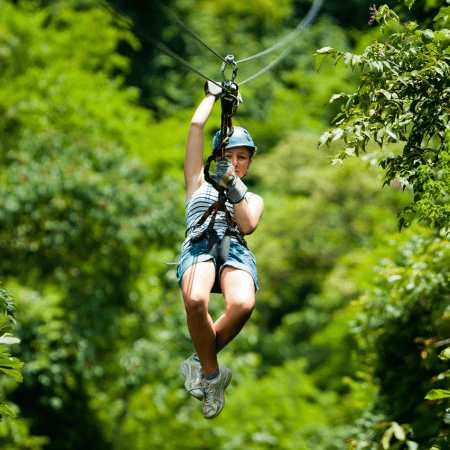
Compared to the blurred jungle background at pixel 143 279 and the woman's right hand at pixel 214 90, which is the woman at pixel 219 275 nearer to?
the woman's right hand at pixel 214 90

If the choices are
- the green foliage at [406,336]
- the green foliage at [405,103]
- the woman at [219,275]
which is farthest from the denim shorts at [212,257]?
the green foliage at [406,336]

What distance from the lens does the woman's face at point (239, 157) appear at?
3.42 metres

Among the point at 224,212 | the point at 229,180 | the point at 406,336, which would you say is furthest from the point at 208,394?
the point at 406,336

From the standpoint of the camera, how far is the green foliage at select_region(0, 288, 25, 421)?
303cm

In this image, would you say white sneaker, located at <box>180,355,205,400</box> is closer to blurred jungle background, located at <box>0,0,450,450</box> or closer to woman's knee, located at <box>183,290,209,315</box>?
woman's knee, located at <box>183,290,209,315</box>

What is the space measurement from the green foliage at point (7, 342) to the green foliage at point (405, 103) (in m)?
1.75

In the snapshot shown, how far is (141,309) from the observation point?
34.8ft

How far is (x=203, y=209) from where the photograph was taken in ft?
11.1

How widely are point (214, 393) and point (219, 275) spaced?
0.58 m

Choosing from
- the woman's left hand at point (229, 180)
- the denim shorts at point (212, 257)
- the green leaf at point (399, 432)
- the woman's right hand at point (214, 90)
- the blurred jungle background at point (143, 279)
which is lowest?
the green leaf at point (399, 432)

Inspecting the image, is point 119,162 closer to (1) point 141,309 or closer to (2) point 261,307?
(1) point 141,309

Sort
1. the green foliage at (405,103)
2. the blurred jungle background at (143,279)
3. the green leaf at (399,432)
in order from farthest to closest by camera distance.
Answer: the blurred jungle background at (143,279) → the green leaf at (399,432) → the green foliage at (405,103)

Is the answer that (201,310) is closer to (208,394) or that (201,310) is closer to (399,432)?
(208,394)

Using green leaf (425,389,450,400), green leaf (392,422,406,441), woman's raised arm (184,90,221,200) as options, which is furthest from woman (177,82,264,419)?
green leaf (392,422,406,441)
